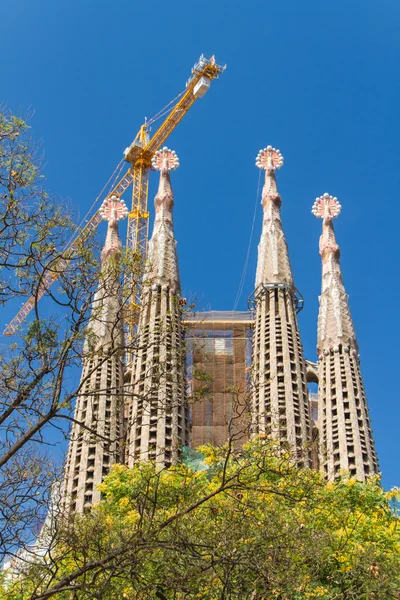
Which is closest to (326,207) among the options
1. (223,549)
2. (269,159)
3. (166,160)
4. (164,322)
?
(269,159)

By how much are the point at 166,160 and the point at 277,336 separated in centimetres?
1091

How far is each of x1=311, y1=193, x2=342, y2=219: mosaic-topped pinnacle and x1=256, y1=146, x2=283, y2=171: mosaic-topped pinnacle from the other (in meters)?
2.58

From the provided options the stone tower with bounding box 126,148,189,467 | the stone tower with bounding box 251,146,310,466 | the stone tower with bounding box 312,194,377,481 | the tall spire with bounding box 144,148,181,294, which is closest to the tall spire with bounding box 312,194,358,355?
the stone tower with bounding box 312,194,377,481

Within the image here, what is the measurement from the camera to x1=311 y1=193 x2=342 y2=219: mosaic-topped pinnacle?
36.7 meters

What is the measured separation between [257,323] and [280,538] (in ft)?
72.2

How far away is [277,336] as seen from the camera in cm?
3170

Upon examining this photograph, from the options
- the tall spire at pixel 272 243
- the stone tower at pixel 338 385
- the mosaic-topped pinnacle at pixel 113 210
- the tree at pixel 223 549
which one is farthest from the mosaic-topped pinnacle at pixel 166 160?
the tree at pixel 223 549

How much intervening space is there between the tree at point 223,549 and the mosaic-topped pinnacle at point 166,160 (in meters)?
22.2

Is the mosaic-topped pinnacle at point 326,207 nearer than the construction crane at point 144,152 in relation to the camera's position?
Yes

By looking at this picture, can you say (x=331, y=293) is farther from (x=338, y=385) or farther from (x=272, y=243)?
(x=338, y=385)

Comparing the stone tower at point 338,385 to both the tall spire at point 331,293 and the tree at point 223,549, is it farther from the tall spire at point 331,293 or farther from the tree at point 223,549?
the tree at point 223,549

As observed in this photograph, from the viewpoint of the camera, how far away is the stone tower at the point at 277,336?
29266 millimetres

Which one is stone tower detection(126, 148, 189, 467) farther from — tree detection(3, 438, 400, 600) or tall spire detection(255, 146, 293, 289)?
tree detection(3, 438, 400, 600)

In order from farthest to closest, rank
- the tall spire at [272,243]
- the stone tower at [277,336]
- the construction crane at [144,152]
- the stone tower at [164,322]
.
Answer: the construction crane at [144,152], the tall spire at [272,243], the stone tower at [277,336], the stone tower at [164,322]
